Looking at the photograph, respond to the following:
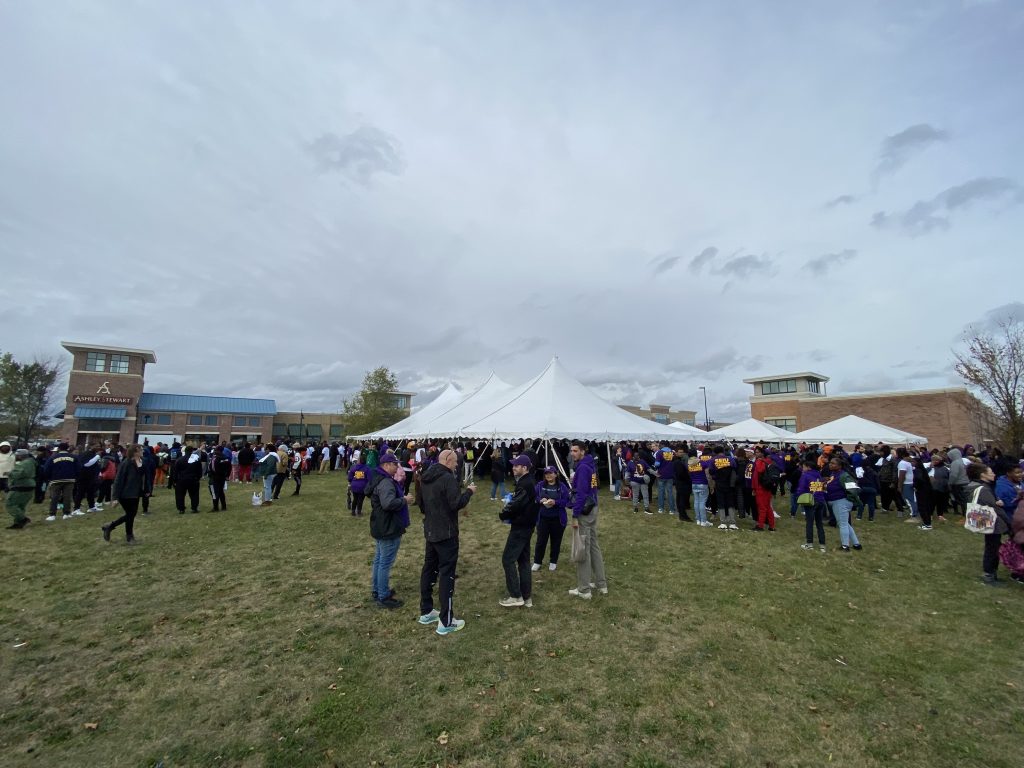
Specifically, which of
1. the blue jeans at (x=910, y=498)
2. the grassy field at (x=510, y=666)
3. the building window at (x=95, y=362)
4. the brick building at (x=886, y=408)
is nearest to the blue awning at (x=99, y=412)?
the building window at (x=95, y=362)

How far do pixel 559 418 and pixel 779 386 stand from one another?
126 ft

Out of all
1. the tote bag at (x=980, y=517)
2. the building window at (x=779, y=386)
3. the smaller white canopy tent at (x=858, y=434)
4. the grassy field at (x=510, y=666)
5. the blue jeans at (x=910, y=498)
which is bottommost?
the grassy field at (x=510, y=666)

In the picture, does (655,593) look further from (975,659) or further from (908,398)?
(908,398)

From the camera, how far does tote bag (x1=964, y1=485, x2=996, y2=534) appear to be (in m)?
5.90

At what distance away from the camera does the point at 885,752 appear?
9.50 feet

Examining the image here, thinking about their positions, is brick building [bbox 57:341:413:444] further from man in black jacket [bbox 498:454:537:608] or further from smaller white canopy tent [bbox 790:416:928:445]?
man in black jacket [bbox 498:454:537:608]

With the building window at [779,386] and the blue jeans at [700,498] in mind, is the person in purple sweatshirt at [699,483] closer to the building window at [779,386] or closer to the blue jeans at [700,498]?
the blue jeans at [700,498]

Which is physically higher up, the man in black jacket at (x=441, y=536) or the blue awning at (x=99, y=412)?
the blue awning at (x=99, y=412)

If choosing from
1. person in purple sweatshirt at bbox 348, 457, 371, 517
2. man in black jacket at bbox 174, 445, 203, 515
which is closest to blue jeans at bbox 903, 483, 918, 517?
person in purple sweatshirt at bbox 348, 457, 371, 517

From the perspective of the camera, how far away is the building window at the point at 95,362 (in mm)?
47406

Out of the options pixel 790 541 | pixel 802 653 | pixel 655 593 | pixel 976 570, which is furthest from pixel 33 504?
pixel 976 570

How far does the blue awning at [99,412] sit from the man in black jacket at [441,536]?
5947 centimetres

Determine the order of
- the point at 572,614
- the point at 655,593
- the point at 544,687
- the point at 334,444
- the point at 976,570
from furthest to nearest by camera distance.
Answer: the point at 334,444 < the point at 976,570 < the point at 655,593 < the point at 572,614 < the point at 544,687

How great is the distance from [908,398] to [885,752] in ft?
137
